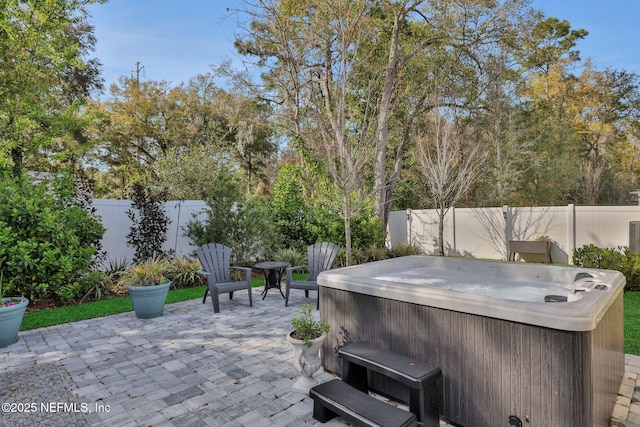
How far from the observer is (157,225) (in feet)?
23.5

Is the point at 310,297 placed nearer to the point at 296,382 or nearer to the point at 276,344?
the point at 276,344

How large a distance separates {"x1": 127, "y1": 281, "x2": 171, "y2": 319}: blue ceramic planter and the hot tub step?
10.2 ft

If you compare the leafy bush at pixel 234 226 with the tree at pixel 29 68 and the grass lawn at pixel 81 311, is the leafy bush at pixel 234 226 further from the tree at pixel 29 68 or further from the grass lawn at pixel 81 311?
the tree at pixel 29 68

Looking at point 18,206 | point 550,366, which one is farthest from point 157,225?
point 550,366

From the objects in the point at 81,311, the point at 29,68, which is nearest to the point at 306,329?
the point at 81,311

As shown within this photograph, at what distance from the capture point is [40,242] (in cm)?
505

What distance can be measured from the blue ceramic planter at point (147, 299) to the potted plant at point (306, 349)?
8.69 ft

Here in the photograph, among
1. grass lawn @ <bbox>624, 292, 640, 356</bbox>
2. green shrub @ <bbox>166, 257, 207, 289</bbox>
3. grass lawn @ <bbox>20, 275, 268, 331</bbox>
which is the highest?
green shrub @ <bbox>166, 257, 207, 289</bbox>

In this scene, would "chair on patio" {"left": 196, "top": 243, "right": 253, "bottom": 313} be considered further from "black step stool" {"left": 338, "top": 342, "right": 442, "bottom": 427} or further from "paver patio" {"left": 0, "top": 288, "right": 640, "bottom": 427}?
"black step stool" {"left": 338, "top": 342, "right": 442, "bottom": 427}

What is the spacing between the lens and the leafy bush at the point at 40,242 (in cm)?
470

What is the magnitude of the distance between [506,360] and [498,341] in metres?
0.11

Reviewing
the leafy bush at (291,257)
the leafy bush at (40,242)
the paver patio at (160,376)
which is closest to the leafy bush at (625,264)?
the paver patio at (160,376)

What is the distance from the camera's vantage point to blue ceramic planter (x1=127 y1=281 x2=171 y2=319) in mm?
4430

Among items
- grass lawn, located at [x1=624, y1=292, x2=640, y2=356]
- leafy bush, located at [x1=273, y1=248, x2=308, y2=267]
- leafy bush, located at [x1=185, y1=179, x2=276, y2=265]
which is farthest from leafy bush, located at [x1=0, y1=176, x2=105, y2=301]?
grass lawn, located at [x1=624, y1=292, x2=640, y2=356]
